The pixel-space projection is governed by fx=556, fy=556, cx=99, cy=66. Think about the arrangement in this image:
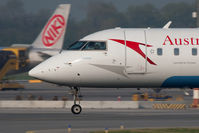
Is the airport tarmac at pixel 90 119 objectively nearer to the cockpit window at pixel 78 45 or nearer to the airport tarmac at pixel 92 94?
the cockpit window at pixel 78 45

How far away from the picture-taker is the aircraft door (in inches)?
1086

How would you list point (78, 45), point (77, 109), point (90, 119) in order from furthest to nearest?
point (77, 109) → point (78, 45) → point (90, 119)

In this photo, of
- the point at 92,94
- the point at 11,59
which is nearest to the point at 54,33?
the point at 11,59

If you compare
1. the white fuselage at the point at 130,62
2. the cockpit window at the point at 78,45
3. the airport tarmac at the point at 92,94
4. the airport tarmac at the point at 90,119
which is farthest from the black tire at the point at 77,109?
the airport tarmac at the point at 92,94

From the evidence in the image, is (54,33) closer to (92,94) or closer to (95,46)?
(92,94)

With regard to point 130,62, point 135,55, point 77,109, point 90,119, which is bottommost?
point 90,119

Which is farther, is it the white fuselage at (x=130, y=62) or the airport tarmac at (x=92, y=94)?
the airport tarmac at (x=92, y=94)

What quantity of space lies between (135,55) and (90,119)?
388 cm

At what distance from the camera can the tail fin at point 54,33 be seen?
7138 centimetres

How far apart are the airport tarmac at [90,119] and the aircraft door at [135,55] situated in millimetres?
2517

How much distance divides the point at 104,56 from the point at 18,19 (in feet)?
324

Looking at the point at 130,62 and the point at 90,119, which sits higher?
the point at 130,62

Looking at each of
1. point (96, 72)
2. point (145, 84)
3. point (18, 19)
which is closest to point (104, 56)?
point (96, 72)

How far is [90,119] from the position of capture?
27438 millimetres
